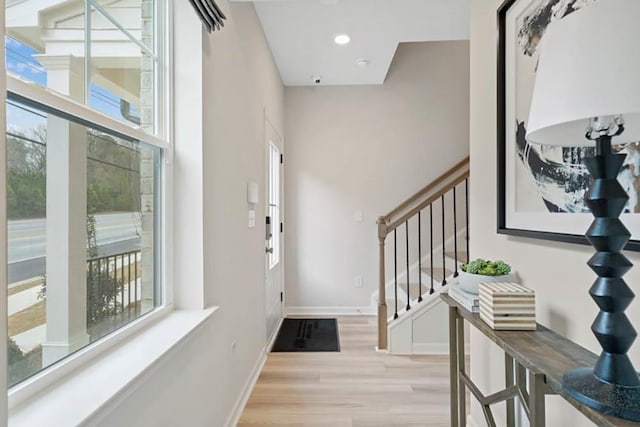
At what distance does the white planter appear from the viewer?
1462 millimetres

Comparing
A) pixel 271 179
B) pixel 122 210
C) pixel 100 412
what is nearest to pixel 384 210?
pixel 271 179

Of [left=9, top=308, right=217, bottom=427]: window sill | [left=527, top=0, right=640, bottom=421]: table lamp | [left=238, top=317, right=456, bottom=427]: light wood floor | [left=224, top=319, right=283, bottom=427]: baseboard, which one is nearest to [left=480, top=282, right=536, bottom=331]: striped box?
[left=527, top=0, right=640, bottom=421]: table lamp

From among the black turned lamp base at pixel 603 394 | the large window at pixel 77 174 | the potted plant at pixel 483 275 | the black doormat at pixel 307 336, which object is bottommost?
the black doormat at pixel 307 336

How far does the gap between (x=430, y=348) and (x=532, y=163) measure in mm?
2233

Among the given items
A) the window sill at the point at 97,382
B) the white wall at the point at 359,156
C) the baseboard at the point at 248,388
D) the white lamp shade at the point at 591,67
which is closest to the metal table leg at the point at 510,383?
the white lamp shade at the point at 591,67

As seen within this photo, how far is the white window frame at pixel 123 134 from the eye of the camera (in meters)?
0.69

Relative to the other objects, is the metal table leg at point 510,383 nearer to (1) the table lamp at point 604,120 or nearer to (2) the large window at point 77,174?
(1) the table lamp at point 604,120

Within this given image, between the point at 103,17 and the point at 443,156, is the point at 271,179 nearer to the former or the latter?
the point at 443,156

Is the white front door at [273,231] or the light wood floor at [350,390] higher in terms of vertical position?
the white front door at [273,231]

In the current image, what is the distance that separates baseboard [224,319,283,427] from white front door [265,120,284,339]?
16 centimetres

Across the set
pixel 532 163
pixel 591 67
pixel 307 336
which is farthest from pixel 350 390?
pixel 591 67

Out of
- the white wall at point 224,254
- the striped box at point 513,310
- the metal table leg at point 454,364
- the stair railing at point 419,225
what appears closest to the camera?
the striped box at point 513,310

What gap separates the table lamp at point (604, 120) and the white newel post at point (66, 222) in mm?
1240

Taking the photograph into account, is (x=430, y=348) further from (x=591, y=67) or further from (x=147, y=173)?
(x=591, y=67)
